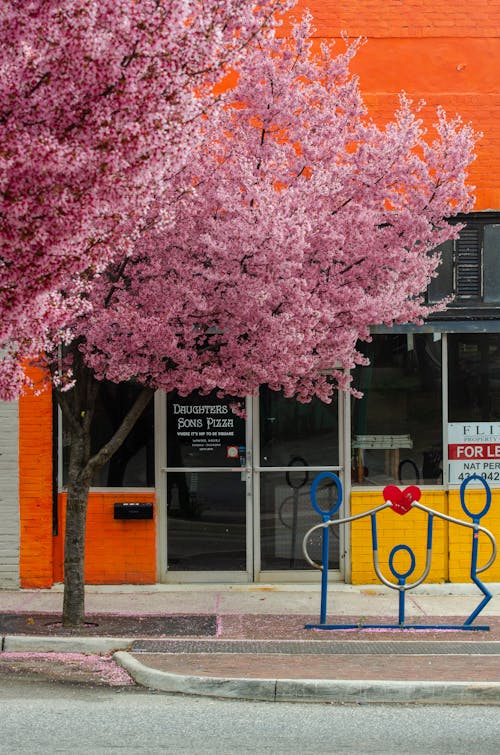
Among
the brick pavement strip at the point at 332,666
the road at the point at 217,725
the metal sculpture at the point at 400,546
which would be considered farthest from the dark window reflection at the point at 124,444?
the road at the point at 217,725

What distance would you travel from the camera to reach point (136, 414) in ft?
33.1

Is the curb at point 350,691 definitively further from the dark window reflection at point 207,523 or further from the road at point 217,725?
the dark window reflection at point 207,523

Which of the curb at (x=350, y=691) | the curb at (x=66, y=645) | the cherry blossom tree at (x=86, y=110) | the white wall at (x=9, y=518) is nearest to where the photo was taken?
the cherry blossom tree at (x=86, y=110)

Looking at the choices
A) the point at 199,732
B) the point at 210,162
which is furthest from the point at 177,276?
the point at 199,732

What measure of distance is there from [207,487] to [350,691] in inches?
185

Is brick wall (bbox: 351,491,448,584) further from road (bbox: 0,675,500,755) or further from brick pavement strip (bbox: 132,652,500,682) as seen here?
road (bbox: 0,675,500,755)

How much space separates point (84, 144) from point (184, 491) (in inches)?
264

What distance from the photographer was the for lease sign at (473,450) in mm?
12227

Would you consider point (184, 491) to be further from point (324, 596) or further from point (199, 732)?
point (199, 732)

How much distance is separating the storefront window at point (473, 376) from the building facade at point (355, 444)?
0.02 m

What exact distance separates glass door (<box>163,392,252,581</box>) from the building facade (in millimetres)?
15

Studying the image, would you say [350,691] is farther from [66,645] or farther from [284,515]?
[284,515]

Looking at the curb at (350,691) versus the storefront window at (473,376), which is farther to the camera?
the storefront window at (473,376)

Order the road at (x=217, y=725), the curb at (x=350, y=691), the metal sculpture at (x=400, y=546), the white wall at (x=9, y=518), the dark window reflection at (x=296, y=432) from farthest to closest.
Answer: the dark window reflection at (x=296, y=432)
the white wall at (x=9, y=518)
the metal sculpture at (x=400, y=546)
the curb at (x=350, y=691)
the road at (x=217, y=725)
